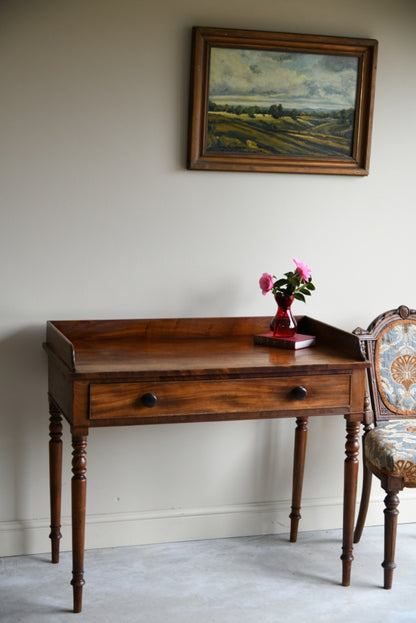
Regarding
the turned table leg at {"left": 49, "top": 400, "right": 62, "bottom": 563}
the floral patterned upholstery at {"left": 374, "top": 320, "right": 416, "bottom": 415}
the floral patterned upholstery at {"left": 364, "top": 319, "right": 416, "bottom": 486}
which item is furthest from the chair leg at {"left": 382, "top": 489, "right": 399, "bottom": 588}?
the turned table leg at {"left": 49, "top": 400, "right": 62, "bottom": 563}

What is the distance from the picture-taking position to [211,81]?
9.71ft

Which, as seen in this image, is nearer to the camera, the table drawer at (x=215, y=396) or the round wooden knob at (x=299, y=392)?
the table drawer at (x=215, y=396)

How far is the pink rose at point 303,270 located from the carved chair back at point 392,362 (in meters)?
0.31

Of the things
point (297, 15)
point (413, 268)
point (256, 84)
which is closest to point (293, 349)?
point (413, 268)

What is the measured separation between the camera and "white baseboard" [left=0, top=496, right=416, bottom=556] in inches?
118

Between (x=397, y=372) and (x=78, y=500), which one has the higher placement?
(x=397, y=372)

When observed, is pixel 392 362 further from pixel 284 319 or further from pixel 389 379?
pixel 284 319

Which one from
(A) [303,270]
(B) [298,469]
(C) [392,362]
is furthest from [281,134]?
(B) [298,469]

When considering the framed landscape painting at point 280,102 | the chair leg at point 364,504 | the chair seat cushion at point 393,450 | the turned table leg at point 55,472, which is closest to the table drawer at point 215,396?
the chair seat cushion at point 393,450

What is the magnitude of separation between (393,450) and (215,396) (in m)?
0.69

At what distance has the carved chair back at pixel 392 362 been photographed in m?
3.06

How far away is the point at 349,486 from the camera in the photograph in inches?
108

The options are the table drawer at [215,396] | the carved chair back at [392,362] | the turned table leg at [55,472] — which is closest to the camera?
the table drawer at [215,396]

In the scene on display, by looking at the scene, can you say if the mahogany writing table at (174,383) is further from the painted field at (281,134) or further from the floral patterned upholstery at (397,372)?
the painted field at (281,134)
